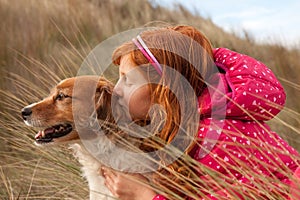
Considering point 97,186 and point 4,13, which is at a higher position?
point 97,186

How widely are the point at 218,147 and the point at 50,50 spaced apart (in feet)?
13.9

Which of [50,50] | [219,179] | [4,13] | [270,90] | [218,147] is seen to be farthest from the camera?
[4,13]

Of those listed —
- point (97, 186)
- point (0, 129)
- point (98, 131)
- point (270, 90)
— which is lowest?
point (0, 129)

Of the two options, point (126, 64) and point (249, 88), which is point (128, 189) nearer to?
point (126, 64)

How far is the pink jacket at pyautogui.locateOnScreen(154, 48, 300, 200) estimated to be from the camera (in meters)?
2.60

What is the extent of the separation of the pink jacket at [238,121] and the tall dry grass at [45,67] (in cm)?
76

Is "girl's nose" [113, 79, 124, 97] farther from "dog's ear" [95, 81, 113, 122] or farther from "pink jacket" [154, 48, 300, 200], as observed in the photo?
"pink jacket" [154, 48, 300, 200]

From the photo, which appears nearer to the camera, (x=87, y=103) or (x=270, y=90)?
(x=270, y=90)

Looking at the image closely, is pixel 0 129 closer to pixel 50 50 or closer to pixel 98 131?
pixel 50 50

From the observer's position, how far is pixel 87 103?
3043 millimetres

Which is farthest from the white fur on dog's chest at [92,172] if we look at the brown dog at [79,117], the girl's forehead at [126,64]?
the girl's forehead at [126,64]

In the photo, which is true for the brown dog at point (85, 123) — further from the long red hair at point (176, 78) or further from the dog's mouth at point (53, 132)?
the long red hair at point (176, 78)

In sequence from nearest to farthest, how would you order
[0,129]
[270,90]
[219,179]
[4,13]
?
[219,179] < [270,90] < [0,129] < [4,13]

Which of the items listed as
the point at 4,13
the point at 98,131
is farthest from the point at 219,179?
the point at 4,13
